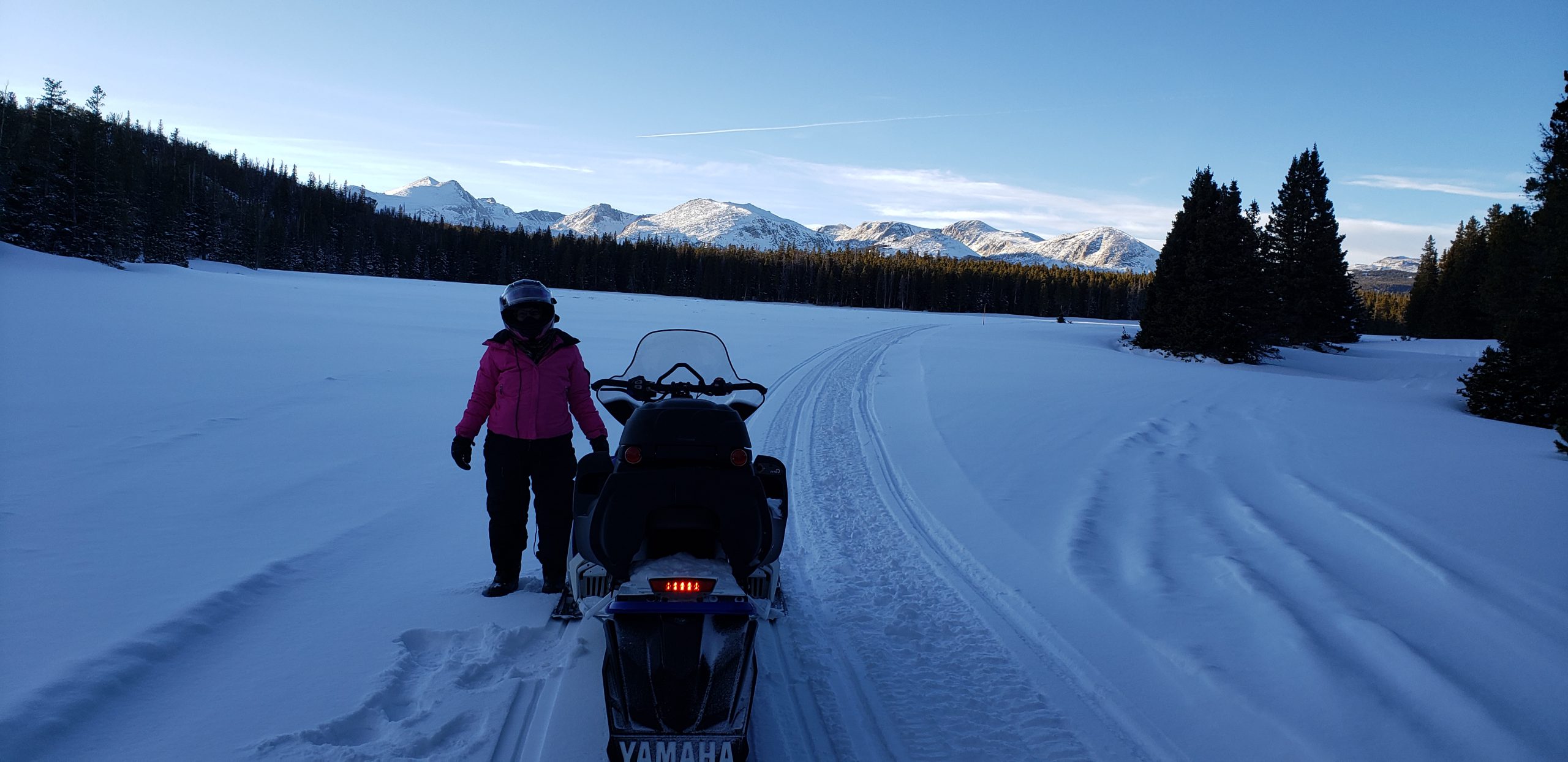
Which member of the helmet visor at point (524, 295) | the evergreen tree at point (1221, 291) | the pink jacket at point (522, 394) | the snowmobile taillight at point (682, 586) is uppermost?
the evergreen tree at point (1221, 291)

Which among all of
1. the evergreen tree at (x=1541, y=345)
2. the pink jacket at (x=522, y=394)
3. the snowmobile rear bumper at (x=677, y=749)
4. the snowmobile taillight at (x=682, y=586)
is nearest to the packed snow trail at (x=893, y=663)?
the snowmobile rear bumper at (x=677, y=749)

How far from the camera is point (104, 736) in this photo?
261 centimetres

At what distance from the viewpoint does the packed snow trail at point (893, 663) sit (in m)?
2.94

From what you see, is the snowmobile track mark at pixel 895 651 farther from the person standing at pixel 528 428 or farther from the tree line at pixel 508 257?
the tree line at pixel 508 257

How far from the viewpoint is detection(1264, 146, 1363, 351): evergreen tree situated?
3119 cm

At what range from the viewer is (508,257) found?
9394 cm

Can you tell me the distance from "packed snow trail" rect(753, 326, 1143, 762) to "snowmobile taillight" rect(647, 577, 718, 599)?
0.86m

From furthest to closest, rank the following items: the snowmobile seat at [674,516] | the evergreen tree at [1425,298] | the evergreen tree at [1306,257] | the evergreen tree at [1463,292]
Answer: the evergreen tree at [1425,298], the evergreen tree at [1463,292], the evergreen tree at [1306,257], the snowmobile seat at [674,516]

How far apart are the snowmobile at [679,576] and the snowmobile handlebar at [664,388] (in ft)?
3.00

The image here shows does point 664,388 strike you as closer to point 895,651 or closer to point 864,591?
point 864,591

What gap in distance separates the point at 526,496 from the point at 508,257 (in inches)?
3869

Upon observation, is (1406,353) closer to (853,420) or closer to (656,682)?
(853,420)

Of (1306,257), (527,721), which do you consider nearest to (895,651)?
(527,721)

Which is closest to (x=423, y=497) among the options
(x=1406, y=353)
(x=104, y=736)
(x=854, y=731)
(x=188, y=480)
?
(x=188, y=480)
